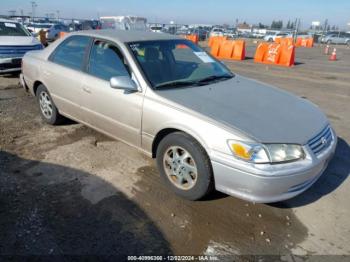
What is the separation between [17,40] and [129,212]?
26.5 feet

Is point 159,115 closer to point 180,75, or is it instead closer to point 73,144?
point 180,75

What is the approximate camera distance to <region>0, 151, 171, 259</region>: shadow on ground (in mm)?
2586

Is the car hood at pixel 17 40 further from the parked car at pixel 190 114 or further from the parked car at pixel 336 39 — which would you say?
the parked car at pixel 336 39

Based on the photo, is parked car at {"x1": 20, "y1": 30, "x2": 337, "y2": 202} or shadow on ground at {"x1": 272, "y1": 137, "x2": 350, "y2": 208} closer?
parked car at {"x1": 20, "y1": 30, "x2": 337, "y2": 202}

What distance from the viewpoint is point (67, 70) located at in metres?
4.49

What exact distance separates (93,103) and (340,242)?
10.3 ft

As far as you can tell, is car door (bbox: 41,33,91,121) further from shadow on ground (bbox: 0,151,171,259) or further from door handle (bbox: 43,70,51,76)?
shadow on ground (bbox: 0,151,171,259)

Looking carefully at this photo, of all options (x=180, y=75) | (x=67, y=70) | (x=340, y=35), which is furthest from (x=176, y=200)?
(x=340, y=35)

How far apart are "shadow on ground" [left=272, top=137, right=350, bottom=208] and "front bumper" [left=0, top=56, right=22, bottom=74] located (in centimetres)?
804

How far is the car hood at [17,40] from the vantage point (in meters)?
8.79

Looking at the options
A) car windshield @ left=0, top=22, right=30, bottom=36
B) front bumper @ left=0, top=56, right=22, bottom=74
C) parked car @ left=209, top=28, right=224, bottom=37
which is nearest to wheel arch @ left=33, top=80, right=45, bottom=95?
front bumper @ left=0, top=56, right=22, bottom=74

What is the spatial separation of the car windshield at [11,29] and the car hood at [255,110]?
8.45m

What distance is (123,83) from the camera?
3.43 m

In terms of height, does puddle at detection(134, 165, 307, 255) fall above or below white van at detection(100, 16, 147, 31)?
below
